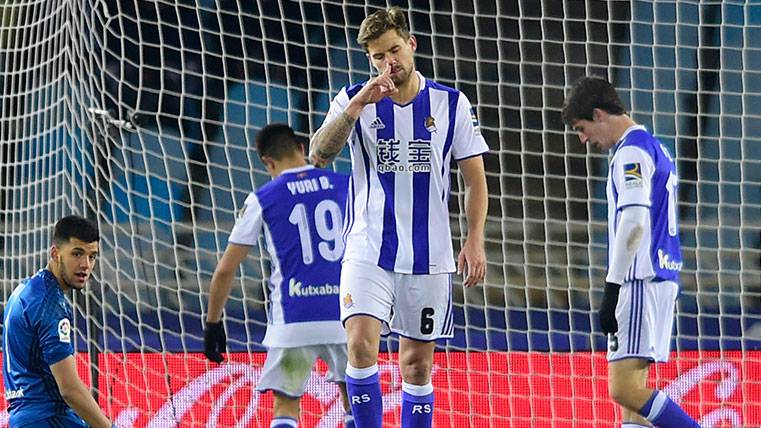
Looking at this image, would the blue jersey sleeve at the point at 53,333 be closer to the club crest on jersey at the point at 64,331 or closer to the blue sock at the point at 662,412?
the club crest on jersey at the point at 64,331

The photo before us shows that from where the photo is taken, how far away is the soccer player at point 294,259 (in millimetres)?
6328

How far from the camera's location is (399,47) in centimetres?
543

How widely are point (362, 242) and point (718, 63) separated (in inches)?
176

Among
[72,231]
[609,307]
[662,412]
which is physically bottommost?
[662,412]

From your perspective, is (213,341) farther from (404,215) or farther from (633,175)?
(633,175)

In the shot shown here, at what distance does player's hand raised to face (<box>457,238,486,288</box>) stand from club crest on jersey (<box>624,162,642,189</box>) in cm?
63

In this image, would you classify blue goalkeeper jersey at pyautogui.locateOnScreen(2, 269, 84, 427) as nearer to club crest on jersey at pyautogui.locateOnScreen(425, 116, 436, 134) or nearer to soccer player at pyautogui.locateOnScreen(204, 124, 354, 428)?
soccer player at pyautogui.locateOnScreen(204, 124, 354, 428)

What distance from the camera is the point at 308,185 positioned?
6371mm

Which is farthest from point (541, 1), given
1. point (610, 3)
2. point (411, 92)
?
point (411, 92)

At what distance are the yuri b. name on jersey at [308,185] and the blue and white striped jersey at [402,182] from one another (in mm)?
789

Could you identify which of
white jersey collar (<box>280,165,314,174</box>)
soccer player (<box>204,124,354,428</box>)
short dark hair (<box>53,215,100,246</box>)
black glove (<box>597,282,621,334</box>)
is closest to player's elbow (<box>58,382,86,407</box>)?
short dark hair (<box>53,215,100,246</box>)

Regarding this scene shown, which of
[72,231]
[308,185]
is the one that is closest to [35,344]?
[72,231]

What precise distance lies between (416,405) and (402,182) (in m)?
0.88

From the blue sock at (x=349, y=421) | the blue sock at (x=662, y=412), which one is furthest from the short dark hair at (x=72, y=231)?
the blue sock at (x=662, y=412)
